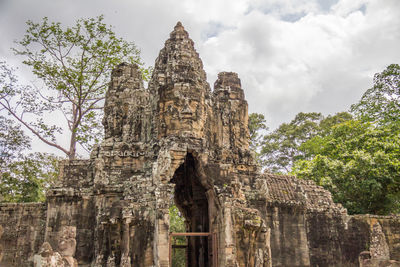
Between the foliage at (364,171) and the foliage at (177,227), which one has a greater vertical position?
the foliage at (364,171)

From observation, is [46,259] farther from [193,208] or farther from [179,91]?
[193,208]

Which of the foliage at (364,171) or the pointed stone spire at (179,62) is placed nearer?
the pointed stone spire at (179,62)

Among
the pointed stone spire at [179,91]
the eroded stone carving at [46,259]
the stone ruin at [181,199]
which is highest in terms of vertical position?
the pointed stone spire at [179,91]

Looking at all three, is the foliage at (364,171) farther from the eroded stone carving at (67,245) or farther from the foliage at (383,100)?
the eroded stone carving at (67,245)

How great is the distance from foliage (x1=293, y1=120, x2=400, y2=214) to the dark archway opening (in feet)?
24.6

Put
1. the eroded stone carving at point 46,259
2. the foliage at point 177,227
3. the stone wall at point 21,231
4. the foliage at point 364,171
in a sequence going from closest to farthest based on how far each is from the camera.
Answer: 1. the eroded stone carving at point 46,259
2. the stone wall at point 21,231
3. the foliage at point 364,171
4. the foliage at point 177,227

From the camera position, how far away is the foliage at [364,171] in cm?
1700

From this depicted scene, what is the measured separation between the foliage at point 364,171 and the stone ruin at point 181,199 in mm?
2670

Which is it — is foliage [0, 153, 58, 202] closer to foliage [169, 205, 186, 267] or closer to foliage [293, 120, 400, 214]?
foliage [169, 205, 186, 267]

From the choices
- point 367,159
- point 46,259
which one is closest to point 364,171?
point 367,159

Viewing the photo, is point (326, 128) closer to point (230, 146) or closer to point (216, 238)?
point (230, 146)

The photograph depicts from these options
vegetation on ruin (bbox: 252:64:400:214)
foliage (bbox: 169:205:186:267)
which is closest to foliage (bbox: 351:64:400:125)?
vegetation on ruin (bbox: 252:64:400:214)

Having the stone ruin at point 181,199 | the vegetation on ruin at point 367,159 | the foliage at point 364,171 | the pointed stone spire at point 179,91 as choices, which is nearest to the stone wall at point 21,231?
the stone ruin at point 181,199

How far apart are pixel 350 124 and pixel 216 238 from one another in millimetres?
13654
